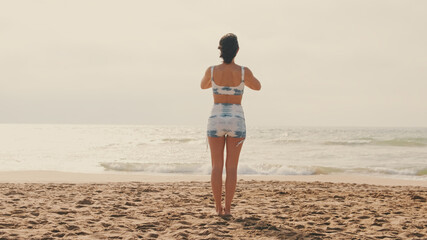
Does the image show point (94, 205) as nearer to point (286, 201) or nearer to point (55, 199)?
point (55, 199)

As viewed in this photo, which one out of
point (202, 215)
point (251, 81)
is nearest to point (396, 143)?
point (202, 215)

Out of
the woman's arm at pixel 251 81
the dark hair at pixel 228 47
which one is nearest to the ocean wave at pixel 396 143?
the woman's arm at pixel 251 81

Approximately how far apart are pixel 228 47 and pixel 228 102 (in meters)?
0.62

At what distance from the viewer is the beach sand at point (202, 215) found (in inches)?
155

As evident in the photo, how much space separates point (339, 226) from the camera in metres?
4.27

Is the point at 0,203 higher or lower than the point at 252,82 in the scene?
lower

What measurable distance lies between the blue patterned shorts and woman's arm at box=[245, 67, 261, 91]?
0.90ft

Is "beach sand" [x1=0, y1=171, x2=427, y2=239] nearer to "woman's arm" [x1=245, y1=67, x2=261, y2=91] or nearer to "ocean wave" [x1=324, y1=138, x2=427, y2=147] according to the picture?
"woman's arm" [x1=245, y1=67, x2=261, y2=91]

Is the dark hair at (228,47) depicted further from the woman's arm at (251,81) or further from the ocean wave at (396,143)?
the ocean wave at (396,143)

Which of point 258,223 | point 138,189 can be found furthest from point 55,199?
point 258,223

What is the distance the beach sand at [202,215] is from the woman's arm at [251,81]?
1560mm

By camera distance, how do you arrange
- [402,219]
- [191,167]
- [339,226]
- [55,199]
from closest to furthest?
1. [339,226]
2. [402,219]
3. [55,199]
4. [191,167]

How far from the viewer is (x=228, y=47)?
14.2 ft

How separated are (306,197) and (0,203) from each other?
184 inches
